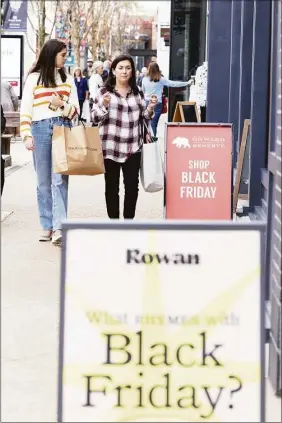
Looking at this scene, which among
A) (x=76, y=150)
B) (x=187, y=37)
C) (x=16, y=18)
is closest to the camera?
(x=76, y=150)

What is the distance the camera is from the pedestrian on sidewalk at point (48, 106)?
31.3 feet

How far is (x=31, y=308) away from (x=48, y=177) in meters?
2.85

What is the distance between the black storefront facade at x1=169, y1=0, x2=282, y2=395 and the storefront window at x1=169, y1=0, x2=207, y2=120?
20.1 ft

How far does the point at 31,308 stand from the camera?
724 cm

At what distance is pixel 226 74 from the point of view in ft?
44.9

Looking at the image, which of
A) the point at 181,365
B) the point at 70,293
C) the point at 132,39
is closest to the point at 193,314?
the point at 181,365

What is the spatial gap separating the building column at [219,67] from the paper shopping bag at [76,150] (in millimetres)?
4458

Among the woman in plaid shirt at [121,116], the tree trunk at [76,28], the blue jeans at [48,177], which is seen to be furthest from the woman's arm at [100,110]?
the tree trunk at [76,28]

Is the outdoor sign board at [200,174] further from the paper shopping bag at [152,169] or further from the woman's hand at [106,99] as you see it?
the woman's hand at [106,99]

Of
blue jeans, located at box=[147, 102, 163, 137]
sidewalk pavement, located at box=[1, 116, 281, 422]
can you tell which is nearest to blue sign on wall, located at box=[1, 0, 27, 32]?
blue jeans, located at box=[147, 102, 163, 137]

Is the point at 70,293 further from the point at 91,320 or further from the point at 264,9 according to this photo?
the point at 264,9

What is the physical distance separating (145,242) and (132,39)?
118 meters

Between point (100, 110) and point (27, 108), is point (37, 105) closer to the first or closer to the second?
point (27, 108)

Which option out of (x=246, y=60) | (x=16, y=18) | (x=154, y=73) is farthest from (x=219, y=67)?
(x=16, y=18)
